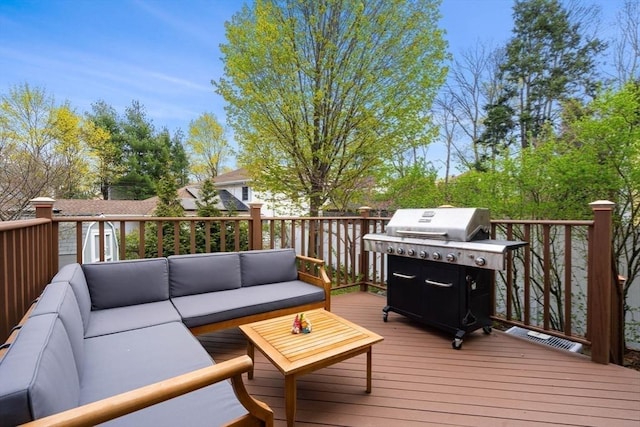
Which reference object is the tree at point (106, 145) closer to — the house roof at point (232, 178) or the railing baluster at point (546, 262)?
the house roof at point (232, 178)

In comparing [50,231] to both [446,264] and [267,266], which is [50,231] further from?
[446,264]

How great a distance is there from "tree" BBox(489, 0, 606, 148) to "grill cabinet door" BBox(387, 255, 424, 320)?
28.9 ft

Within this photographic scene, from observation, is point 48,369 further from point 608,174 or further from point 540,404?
point 608,174

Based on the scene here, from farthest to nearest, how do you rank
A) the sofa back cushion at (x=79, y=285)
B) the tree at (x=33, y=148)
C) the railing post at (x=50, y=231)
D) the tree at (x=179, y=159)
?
the tree at (x=179, y=159) → the tree at (x=33, y=148) → the railing post at (x=50, y=231) → the sofa back cushion at (x=79, y=285)

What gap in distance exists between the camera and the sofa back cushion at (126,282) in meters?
2.51

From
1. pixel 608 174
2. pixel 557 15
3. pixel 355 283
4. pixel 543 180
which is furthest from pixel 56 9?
pixel 557 15

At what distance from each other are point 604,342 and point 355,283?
9.00 ft

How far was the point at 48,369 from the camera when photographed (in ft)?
3.36

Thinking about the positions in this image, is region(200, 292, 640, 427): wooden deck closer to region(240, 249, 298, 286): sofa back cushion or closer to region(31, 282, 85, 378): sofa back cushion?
region(240, 249, 298, 286): sofa back cushion

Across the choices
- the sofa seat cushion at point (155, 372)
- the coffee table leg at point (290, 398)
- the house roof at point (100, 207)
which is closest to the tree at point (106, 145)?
the house roof at point (100, 207)

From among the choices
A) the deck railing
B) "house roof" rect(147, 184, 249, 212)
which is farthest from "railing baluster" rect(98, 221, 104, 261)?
"house roof" rect(147, 184, 249, 212)

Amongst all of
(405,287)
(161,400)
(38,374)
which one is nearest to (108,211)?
(405,287)

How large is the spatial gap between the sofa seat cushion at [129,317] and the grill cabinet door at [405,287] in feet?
7.10

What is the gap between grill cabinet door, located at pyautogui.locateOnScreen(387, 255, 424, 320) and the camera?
3.06m
